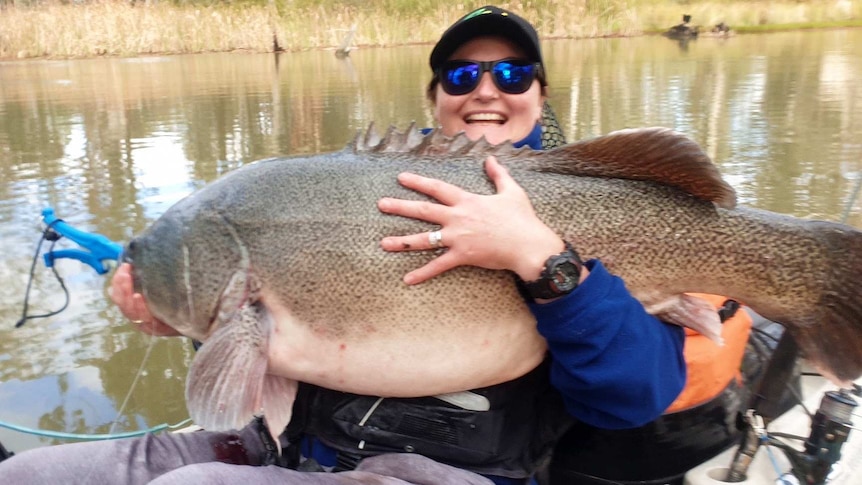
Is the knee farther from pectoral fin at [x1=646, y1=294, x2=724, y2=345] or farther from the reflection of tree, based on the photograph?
the reflection of tree

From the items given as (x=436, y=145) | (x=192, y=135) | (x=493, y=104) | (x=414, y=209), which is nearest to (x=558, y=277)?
(x=414, y=209)

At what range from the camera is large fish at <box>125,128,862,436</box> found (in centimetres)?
192

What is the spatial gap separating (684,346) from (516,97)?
1119 mm

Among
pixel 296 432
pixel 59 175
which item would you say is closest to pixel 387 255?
pixel 296 432

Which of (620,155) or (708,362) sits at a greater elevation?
(620,155)

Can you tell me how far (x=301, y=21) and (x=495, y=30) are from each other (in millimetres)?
23294

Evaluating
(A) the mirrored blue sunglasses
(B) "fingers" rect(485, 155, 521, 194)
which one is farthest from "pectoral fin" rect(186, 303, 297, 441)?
(A) the mirrored blue sunglasses

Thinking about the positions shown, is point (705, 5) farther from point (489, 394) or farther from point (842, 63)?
point (489, 394)

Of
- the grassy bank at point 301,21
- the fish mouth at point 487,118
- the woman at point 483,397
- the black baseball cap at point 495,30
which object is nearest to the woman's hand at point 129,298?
the woman at point 483,397

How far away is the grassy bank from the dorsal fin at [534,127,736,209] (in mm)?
21259

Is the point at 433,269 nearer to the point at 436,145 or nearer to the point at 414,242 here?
the point at 414,242

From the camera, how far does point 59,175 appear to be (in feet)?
24.7

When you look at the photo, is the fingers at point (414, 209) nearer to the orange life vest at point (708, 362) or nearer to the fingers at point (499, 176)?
the fingers at point (499, 176)

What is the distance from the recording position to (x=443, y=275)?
1919 millimetres
